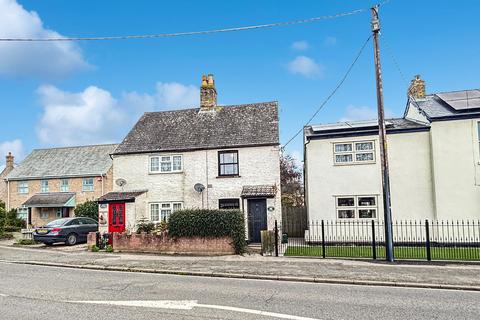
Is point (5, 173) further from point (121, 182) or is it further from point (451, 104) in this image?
point (451, 104)

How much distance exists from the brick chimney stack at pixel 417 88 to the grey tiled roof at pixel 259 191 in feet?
36.3

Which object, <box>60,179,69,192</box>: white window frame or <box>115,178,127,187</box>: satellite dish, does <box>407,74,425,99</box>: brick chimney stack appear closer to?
<box>115,178,127,187</box>: satellite dish

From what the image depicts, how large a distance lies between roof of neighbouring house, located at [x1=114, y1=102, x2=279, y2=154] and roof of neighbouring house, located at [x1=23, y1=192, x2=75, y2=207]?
12266mm

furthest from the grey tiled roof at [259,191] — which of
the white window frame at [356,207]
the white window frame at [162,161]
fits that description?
the white window frame at [162,161]

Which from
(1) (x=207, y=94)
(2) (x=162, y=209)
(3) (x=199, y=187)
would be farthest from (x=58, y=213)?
(1) (x=207, y=94)

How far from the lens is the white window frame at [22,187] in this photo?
34.0 meters

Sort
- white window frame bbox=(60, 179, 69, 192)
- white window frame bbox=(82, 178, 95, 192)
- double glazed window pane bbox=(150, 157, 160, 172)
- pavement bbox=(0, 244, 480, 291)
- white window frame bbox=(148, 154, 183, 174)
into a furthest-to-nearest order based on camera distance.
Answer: white window frame bbox=(60, 179, 69, 192) < white window frame bbox=(82, 178, 95, 192) < double glazed window pane bbox=(150, 157, 160, 172) < white window frame bbox=(148, 154, 183, 174) < pavement bbox=(0, 244, 480, 291)

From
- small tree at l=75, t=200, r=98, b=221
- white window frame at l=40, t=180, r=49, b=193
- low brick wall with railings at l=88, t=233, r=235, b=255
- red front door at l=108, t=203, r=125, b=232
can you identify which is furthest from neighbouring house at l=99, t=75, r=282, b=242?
white window frame at l=40, t=180, r=49, b=193

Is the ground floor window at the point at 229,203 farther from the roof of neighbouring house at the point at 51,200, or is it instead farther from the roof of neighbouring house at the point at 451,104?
the roof of neighbouring house at the point at 51,200

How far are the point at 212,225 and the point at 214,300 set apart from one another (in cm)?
739

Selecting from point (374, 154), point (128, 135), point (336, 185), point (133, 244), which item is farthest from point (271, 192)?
point (128, 135)

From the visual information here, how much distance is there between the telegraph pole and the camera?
42.4 ft

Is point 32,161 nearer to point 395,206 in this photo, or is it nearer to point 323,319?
point 395,206

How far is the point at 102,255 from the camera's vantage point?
15617 millimetres
